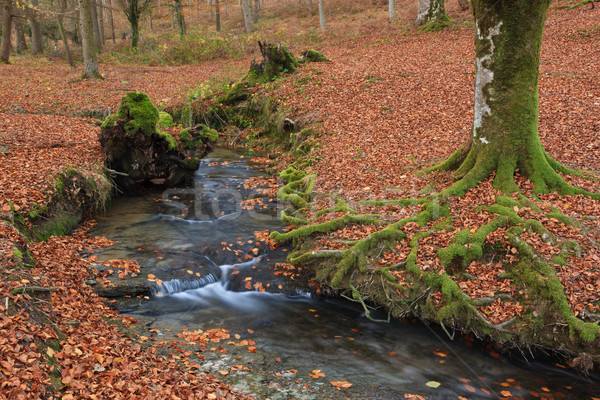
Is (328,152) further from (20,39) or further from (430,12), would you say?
(20,39)

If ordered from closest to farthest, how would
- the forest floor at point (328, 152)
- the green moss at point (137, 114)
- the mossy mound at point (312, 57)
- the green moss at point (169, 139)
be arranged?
the forest floor at point (328, 152) → the green moss at point (137, 114) → the green moss at point (169, 139) → the mossy mound at point (312, 57)

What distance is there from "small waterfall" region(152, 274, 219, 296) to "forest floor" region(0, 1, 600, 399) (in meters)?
1.22

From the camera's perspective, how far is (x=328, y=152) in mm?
12672

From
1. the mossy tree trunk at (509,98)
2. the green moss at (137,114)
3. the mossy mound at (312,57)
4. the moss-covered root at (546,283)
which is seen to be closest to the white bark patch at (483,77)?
the mossy tree trunk at (509,98)

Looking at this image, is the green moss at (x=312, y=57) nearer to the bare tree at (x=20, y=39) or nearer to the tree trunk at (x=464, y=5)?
the tree trunk at (x=464, y=5)

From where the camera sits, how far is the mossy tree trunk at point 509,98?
7188 mm

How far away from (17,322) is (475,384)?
582 cm

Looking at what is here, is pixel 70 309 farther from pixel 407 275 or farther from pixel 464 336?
pixel 464 336

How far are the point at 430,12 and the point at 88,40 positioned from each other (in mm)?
19499

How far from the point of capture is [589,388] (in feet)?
18.4

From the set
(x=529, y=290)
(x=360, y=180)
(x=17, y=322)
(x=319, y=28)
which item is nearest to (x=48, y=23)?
(x=319, y=28)

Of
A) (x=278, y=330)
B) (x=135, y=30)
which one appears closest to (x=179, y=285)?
(x=278, y=330)

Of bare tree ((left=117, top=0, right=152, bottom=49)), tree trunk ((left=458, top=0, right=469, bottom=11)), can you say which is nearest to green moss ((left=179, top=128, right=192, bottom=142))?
tree trunk ((left=458, top=0, right=469, bottom=11))

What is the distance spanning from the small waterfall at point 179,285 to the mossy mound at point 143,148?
4.92m
